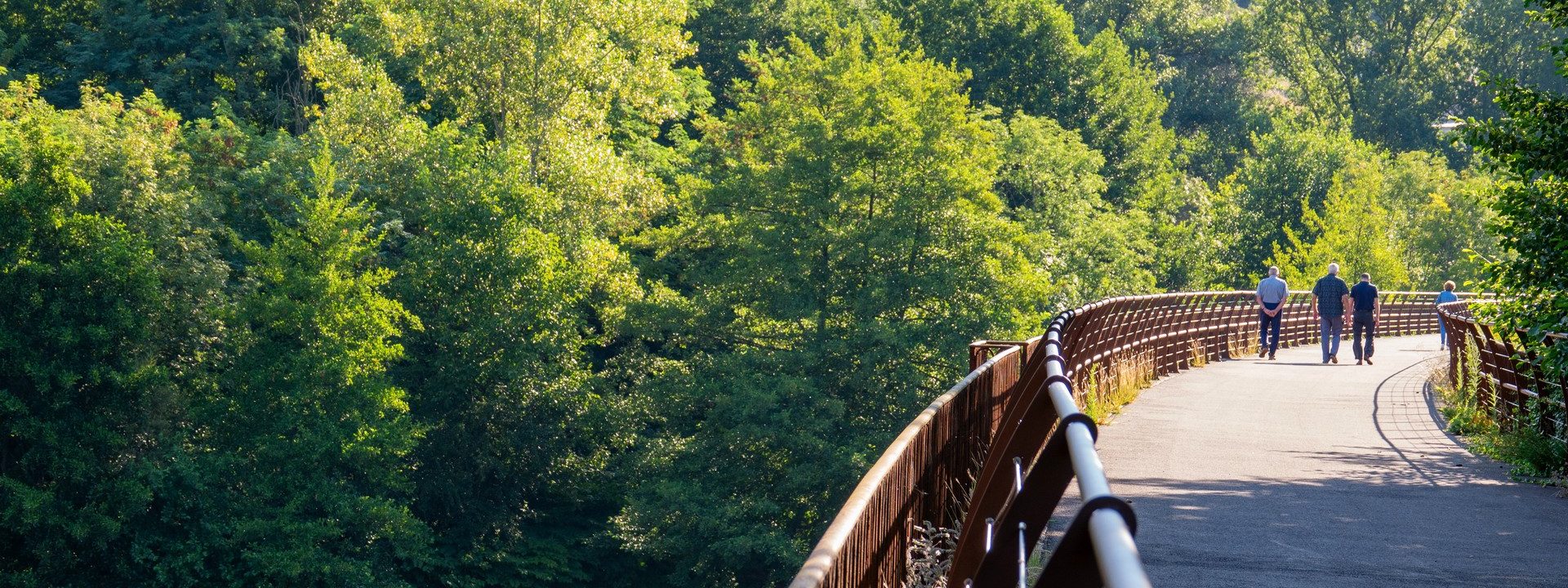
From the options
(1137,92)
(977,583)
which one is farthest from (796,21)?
(977,583)

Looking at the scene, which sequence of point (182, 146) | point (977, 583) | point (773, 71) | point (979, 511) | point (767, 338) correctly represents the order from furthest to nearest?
point (773, 71) < point (767, 338) < point (182, 146) < point (979, 511) < point (977, 583)

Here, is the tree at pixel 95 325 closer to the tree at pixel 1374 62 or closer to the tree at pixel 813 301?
the tree at pixel 813 301

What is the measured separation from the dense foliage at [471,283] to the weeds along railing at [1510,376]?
1993 cm

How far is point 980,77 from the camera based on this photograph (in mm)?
56844

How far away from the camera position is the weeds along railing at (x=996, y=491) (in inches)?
99.6

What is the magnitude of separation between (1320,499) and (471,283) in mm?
34696

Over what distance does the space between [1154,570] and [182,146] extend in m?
37.4

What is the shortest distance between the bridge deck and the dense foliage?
21.5 meters

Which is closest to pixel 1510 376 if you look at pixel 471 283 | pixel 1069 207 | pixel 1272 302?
pixel 1272 302

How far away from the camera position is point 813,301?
4178 centimetres

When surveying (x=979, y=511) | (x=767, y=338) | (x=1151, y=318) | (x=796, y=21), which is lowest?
(x=767, y=338)

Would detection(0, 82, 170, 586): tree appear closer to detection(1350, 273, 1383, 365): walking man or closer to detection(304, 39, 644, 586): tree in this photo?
detection(304, 39, 644, 586): tree

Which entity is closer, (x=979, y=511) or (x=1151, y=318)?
(x=979, y=511)

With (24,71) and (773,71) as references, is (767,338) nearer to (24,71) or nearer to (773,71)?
(773,71)
